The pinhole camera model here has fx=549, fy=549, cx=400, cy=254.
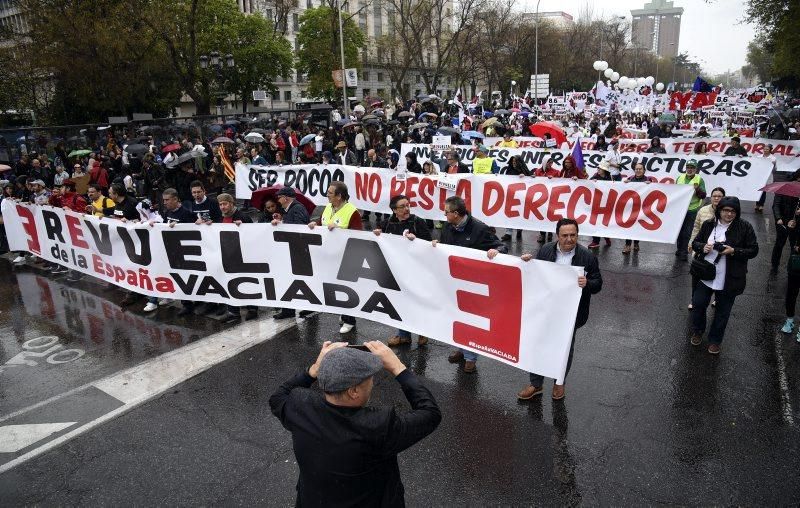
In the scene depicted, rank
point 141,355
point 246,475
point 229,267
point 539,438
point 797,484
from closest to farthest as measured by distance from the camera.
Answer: point 797,484, point 246,475, point 539,438, point 141,355, point 229,267

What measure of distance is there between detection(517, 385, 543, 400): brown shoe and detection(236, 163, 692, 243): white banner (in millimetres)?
5213

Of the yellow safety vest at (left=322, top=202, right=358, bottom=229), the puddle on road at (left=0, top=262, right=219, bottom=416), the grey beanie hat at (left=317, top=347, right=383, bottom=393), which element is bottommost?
the puddle on road at (left=0, top=262, right=219, bottom=416)

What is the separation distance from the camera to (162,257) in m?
7.40

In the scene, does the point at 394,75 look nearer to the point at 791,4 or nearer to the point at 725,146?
the point at 791,4

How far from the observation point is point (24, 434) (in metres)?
4.91

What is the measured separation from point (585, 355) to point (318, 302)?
3.08 meters

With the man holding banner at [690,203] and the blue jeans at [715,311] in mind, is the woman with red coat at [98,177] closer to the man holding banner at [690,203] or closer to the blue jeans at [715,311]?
the man holding banner at [690,203]

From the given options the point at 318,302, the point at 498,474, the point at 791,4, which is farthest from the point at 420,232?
the point at 791,4

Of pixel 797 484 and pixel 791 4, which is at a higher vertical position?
pixel 791 4

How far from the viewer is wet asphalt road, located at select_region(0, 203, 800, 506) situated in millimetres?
3928

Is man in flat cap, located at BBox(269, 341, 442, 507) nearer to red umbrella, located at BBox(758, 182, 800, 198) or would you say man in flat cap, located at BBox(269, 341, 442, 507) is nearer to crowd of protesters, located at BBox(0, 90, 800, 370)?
crowd of protesters, located at BBox(0, 90, 800, 370)

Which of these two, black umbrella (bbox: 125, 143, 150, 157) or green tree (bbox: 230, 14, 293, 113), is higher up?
green tree (bbox: 230, 14, 293, 113)

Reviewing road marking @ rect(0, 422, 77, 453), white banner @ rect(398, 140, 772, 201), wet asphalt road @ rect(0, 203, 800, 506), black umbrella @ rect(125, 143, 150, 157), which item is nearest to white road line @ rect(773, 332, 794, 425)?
wet asphalt road @ rect(0, 203, 800, 506)

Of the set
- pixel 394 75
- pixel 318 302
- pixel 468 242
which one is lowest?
pixel 318 302
